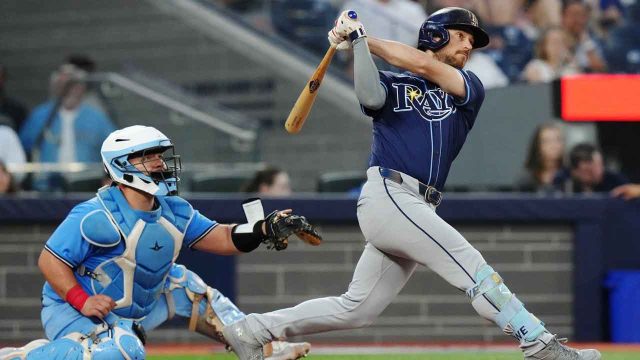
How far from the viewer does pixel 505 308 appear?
5199 millimetres

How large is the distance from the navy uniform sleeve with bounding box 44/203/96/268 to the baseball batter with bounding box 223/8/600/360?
83 cm

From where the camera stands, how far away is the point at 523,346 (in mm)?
5188

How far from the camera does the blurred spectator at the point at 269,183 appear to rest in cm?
882

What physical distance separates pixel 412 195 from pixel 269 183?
3.50 meters

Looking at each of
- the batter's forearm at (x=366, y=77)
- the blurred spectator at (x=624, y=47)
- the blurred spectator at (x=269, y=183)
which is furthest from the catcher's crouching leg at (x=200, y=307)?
the blurred spectator at (x=624, y=47)

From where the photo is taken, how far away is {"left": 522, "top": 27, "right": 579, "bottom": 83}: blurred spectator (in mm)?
11391

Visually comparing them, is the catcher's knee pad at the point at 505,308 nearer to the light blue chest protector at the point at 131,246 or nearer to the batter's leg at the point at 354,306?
the batter's leg at the point at 354,306

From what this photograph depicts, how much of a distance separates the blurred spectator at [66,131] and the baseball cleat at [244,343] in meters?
4.30

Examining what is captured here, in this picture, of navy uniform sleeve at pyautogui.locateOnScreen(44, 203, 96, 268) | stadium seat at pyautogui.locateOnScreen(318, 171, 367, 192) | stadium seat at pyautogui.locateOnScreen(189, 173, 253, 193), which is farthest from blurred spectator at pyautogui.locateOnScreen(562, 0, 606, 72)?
navy uniform sleeve at pyautogui.locateOnScreen(44, 203, 96, 268)

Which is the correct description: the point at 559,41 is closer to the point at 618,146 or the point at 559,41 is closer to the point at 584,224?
the point at 618,146

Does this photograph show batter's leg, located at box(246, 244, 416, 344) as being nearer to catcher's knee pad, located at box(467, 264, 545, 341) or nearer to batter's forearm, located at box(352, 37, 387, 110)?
catcher's knee pad, located at box(467, 264, 545, 341)

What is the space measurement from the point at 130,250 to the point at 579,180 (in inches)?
172

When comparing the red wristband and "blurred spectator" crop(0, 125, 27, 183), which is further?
"blurred spectator" crop(0, 125, 27, 183)

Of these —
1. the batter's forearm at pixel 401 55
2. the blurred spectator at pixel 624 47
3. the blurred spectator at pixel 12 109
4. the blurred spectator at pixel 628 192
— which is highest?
the blurred spectator at pixel 624 47
